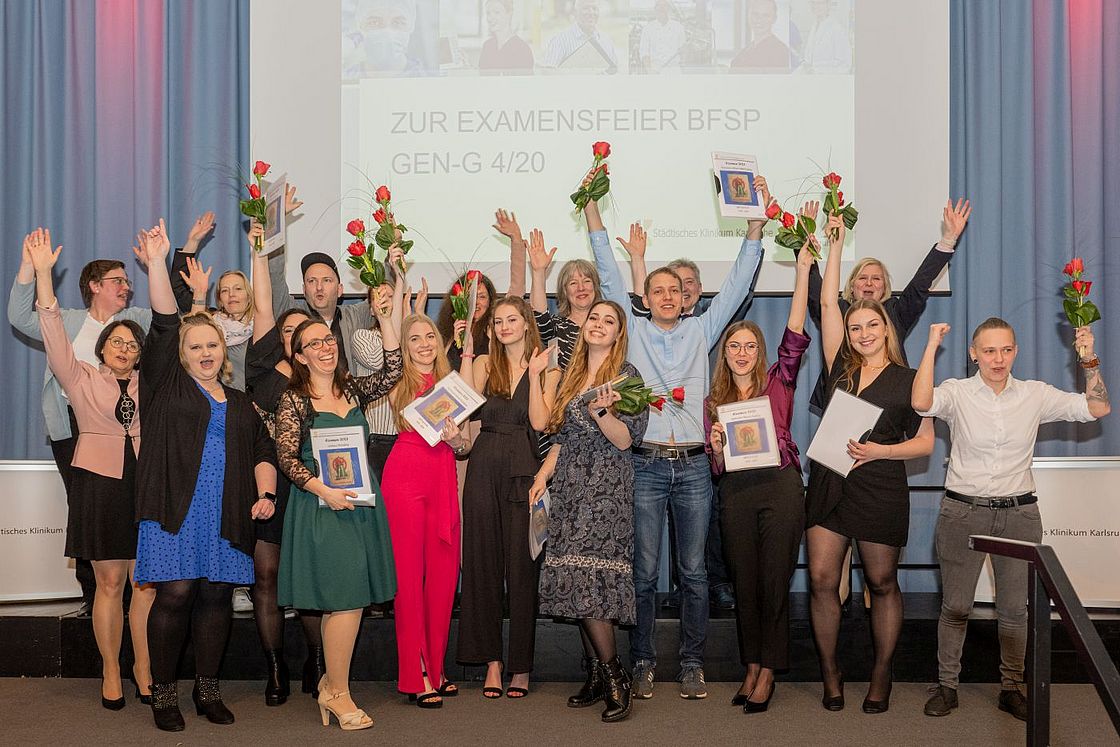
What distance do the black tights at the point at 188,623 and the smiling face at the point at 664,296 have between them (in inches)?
77.9

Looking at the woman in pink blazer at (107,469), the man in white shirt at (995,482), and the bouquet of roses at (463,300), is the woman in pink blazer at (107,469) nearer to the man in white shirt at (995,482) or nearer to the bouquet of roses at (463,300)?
the bouquet of roses at (463,300)

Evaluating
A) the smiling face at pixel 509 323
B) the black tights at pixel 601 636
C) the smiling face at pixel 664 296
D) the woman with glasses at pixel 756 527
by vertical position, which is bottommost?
the black tights at pixel 601 636

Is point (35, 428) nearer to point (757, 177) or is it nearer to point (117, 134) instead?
point (117, 134)

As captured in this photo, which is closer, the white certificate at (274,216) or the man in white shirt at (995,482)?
the man in white shirt at (995,482)

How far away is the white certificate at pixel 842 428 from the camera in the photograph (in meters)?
3.82

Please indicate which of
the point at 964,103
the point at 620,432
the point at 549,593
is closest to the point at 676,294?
the point at 620,432

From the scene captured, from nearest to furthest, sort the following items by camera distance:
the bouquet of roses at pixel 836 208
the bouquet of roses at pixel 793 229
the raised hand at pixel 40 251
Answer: the raised hand at pixel 40 251 → the bouquet of roses at pixel 793 229 → the bouquet of roses at pixel 836 208

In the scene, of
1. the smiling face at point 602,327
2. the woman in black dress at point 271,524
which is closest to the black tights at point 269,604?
the woman in black dress at point 271,524

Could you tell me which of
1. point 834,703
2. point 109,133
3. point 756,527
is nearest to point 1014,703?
point 834,703

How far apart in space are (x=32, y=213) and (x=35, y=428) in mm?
1242

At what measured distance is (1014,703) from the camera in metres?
3.93

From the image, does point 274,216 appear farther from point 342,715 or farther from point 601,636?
point 601,636

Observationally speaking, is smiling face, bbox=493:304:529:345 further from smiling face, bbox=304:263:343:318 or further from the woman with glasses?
smiling face, bbox=304:263:343:318

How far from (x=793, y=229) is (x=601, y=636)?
1922 mm
